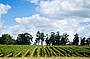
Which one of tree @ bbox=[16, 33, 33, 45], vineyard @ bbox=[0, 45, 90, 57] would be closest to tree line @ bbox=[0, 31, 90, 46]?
tree @ bbox=[16, 33, 33, 45]

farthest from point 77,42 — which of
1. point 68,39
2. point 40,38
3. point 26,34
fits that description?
point 26,34

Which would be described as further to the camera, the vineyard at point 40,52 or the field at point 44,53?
the vineyard at point 40,52

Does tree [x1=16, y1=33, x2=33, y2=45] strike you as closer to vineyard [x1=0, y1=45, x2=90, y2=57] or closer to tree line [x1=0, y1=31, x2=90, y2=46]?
tree line [x1=0, y1=31, x2=90, y2=46]

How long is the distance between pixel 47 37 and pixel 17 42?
2424cm

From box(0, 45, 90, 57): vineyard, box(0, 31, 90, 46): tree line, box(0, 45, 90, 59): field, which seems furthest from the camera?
box(0, 31, 90, 46): tree line

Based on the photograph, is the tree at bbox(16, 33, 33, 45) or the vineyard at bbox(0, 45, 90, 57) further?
the tree at bbox(16, 33, 33, 45)

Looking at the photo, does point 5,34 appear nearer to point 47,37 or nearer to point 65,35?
point 47,37

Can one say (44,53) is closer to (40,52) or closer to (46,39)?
(40,52)

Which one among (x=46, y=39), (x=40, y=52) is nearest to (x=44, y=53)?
(x=40, y=52)

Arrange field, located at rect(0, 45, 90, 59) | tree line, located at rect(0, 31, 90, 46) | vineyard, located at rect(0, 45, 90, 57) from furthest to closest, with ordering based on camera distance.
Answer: tree line, located at rect(0, 31, 90, 46) < vineyard, located at rect(0, 45, 90, 57) < field, located at rect(0, 45, 90, 59)

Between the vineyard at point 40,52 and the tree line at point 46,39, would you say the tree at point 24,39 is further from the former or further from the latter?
the vineyard at point 40,52

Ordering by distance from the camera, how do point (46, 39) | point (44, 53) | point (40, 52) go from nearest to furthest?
1. point (44, 53)
2. point (40, 52)
3. point (46, 39)

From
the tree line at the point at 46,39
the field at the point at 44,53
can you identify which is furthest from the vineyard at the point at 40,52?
the tree line at the point at 46,39

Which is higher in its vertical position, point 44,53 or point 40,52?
point 40,52
